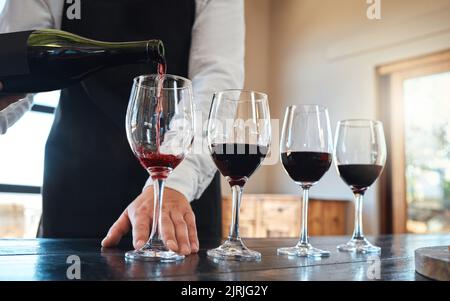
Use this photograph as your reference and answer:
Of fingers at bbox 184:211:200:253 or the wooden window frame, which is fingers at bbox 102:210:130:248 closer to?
fingers at bbox 184:211:200:253

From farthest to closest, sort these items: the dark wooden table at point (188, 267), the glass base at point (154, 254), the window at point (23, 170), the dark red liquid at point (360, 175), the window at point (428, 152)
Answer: the window at point (428, 152) < the window at point (23, 170) < the dark red liquid at point (360, 175) < the glass base at point (154, 254) < the dark wooden table at point (188, 267)

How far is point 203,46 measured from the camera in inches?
44.7

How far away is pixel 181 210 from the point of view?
0.77 metres

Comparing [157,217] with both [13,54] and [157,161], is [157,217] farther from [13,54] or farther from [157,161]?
[13,54]

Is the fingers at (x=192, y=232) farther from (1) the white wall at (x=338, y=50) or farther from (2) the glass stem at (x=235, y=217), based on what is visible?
(1) the white wall at (x=338, y=50)

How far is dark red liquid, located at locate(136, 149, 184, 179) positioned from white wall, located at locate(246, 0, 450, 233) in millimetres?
3278

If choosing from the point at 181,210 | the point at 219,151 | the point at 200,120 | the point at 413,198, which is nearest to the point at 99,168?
the point at 200,120

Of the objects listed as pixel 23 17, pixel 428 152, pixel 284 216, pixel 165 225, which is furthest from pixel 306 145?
pixel 428 152

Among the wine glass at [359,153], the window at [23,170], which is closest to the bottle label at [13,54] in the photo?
the wine glass at [359,153]

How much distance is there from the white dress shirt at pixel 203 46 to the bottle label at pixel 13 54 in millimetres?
346

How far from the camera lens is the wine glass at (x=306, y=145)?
0.77 m

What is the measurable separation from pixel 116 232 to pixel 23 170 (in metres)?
2.91

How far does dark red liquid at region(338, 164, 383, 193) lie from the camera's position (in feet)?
2.95
